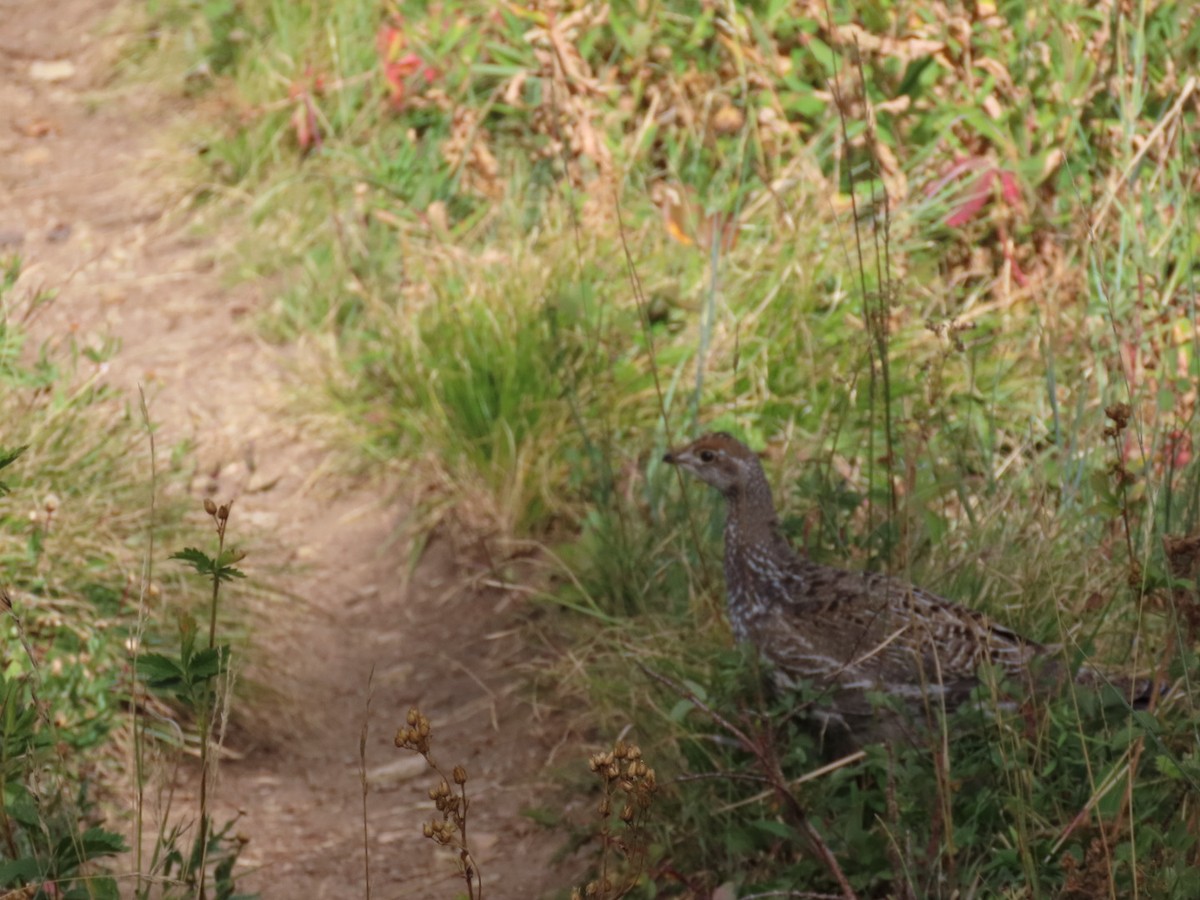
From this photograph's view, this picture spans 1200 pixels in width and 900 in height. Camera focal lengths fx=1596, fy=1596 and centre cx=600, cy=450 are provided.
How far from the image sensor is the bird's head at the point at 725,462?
13.8 ft

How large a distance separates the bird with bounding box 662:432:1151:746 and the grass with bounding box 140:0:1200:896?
0.14 m

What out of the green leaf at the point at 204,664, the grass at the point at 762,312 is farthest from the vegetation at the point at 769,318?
the green leaf at the point at 204,664

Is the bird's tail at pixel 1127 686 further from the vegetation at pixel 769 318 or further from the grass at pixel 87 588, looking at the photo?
the grass at pixel 87 588

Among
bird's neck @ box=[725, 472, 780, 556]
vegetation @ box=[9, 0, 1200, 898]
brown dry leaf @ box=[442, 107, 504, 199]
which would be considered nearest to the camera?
vegetation @ box=[9, 0, 1200, 898]

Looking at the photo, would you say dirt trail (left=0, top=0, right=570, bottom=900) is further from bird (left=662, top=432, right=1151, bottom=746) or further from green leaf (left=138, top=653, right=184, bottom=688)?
green leaf (left=138, top=653, right=184, bottom=688)

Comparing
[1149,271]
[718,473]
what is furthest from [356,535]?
[1149,271]

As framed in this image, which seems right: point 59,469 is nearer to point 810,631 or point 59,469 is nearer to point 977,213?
point 810,631

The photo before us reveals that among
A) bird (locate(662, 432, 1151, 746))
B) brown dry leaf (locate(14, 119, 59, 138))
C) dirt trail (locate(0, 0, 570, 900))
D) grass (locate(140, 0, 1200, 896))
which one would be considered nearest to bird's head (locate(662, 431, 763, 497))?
bird (locate(662, 432, 1151, 746))

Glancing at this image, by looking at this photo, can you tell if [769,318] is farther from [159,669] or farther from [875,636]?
[159,669]

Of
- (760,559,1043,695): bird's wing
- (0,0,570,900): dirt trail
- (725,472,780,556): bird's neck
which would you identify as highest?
(725,472,780,556): bird's neck

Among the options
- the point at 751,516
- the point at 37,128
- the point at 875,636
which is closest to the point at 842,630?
the point at 875,636

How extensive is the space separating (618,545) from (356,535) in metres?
1.36

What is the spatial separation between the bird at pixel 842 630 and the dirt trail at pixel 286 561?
86cm

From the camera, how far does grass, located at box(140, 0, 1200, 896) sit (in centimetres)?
370
